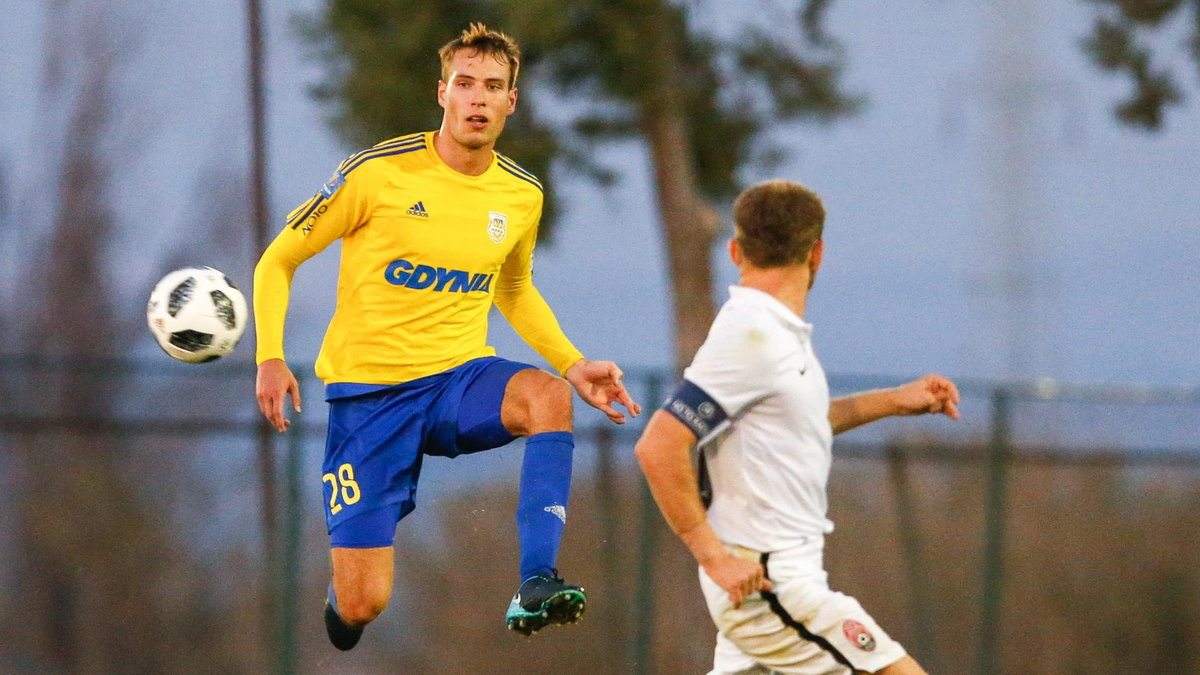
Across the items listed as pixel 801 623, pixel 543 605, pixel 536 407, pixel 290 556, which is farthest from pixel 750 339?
pixel 290 556

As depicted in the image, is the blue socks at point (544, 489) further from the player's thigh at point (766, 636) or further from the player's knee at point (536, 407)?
the player's thigh at point (766, 636)

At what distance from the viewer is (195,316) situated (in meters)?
5.45

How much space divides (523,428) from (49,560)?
5.71 meters

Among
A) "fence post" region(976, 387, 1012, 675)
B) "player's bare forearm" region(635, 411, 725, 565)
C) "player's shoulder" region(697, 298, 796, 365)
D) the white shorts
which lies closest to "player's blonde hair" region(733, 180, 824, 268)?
"player's shoulder" region(697, 298, 796, 365)

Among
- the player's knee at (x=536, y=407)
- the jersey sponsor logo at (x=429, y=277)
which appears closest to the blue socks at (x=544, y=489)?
the player's knee at (x=536, y=407)

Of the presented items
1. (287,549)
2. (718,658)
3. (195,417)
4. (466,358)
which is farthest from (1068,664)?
(718,658)

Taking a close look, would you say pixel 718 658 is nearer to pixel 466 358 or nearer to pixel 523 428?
pixel 523 428

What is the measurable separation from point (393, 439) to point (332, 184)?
909 mm

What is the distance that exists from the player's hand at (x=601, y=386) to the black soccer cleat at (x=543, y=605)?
2.09 feet

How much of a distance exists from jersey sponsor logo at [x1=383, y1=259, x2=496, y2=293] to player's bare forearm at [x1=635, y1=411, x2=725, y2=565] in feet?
5.95

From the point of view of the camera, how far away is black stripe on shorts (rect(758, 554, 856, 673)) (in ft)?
12.9

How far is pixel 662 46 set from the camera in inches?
560

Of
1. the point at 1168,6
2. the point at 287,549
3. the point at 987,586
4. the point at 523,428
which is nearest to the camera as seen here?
the point at 523,428

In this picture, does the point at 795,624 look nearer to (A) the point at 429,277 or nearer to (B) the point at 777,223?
(B) the point at 777,223
